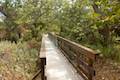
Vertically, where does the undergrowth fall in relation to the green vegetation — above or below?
below

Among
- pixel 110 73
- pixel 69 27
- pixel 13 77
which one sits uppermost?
pixel 69 27

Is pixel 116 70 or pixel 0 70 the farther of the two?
pixel 116 70

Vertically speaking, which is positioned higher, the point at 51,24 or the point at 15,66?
the point at 51,24

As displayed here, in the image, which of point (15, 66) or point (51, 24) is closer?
point (15, 66)

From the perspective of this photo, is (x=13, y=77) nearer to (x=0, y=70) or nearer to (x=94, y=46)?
(x=0, y=70)

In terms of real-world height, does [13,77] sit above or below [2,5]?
below

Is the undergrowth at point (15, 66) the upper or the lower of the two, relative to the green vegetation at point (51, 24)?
lower

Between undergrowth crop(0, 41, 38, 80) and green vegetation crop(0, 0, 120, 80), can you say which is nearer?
undergrowth crop(0, 41, 38, 80)

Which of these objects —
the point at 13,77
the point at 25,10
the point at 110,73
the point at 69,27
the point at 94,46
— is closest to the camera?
the point at 13,77

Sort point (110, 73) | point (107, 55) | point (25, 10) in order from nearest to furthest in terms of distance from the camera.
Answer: point (110, 73)
point (107, 55)
point (25, 10)

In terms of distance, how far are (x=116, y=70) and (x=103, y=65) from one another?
106cm

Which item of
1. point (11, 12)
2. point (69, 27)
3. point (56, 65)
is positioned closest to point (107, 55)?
point (69, 27)

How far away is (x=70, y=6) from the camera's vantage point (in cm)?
1191

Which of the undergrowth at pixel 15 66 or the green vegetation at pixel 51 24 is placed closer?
the undergrowth at pixel 15 66
